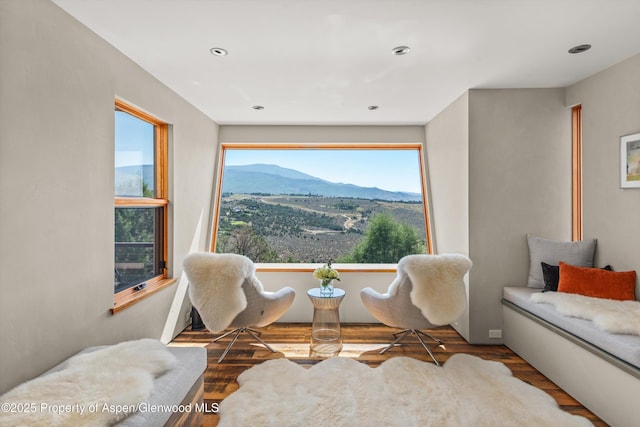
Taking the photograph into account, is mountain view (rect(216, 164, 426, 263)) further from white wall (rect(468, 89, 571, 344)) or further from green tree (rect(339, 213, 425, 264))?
white wall (rect(468, 89, 571, 344))

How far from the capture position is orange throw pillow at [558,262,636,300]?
2598 mm

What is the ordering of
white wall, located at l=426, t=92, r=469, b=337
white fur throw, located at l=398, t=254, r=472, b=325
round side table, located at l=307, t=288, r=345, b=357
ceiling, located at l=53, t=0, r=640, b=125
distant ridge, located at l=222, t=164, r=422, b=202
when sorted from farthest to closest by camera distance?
distant ridge, located at l=222, t=164, r=422, b=202, white wall, located at l=426, t=92, r=469, b=337, round side table, located at l=307, t=288, r=345, b=357, white fur throw, located at l=398, t=254, r=472, b=325, ceiling, located at l=53, t=0, r=640, b=125

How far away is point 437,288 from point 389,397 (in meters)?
1.01

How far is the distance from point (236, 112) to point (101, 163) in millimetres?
2037

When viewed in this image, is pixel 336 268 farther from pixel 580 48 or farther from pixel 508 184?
pixel 580 48

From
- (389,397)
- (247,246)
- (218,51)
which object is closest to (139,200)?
(218,51)

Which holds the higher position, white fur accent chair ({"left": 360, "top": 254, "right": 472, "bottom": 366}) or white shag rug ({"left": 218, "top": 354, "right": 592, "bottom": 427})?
white fur accent chair ({"left": 360, "top": 254, "right": 472, "bottom": 366})

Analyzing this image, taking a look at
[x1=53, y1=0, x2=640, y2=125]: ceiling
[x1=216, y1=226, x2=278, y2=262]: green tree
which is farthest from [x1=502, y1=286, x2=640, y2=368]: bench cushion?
[x1=216, y1=226, x2=278, y2=262]: green tree

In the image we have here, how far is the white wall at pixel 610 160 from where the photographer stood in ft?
8.65

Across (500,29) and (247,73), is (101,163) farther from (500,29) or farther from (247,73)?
(500,29)

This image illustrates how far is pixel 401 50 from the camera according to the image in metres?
2.39

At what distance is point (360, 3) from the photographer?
1.85m

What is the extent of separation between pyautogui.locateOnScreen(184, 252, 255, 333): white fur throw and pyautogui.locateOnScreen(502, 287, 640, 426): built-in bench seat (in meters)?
2.67

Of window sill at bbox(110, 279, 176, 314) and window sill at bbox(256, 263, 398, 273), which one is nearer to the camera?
window sill at bbox(110, 279, 176, 314)
